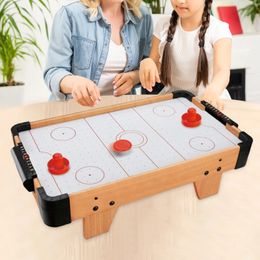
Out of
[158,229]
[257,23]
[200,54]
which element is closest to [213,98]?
[200,54]

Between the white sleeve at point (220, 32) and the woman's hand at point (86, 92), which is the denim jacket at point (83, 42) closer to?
the woman's hand at point (86, 92)

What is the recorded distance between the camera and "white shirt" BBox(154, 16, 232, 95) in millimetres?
1449

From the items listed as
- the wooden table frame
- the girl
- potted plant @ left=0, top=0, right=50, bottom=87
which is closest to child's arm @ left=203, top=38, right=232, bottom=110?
the girl

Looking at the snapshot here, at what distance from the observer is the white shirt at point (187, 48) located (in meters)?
1.45

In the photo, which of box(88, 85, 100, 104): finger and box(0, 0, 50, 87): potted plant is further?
box(0, 0, 50, 87): potted plant

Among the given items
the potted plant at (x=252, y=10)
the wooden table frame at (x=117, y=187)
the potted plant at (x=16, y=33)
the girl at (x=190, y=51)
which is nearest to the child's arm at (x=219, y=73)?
the girl at (x=190, y=51)

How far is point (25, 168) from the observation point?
0.88m

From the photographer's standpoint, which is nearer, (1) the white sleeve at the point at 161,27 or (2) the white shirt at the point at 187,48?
(2) the white shirt at the point at 187,48

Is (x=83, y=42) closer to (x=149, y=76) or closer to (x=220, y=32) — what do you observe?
(x=149, y=76)

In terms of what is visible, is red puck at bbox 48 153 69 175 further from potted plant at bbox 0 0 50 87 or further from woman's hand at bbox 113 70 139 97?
potted plant at bbox 0 0 50 87

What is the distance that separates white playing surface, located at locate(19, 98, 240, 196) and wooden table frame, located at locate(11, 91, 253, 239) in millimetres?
36

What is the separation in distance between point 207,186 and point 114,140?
0.27m

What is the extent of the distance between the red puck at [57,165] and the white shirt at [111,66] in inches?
32.8

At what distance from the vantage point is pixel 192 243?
91cm
